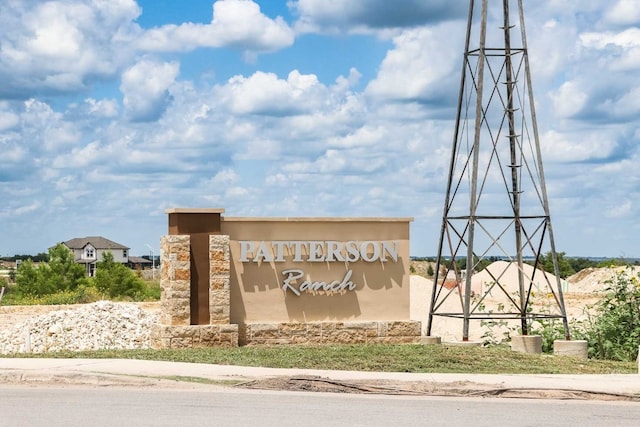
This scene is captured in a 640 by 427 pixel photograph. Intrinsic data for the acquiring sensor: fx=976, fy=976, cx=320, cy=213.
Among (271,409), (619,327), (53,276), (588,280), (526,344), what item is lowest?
(271,409)

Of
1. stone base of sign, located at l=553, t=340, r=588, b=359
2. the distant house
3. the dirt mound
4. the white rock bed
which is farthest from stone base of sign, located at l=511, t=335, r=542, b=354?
the distant house

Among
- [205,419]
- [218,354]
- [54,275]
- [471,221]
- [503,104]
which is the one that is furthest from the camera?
[54,275]

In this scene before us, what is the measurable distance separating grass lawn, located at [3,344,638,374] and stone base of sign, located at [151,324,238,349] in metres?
1.02

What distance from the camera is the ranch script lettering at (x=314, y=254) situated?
21375 mm

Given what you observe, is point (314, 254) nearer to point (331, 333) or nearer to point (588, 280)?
point (331, 333)

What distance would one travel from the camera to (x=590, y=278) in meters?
67.8

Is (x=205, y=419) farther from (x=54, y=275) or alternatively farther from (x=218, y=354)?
(x=54, y=275)

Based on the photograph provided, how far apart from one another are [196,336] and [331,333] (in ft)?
9.86

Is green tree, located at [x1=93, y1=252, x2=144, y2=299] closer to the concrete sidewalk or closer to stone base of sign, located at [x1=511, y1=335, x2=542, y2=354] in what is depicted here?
stone base of sign, located at [x1=511, y1=335, x2=542, y2=354]

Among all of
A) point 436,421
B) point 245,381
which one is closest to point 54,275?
point 245,381

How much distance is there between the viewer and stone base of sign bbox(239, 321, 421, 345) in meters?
21.2

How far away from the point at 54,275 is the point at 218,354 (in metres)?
35.4

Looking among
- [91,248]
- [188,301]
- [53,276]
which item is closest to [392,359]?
[188,301]

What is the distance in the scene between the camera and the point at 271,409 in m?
12.4
